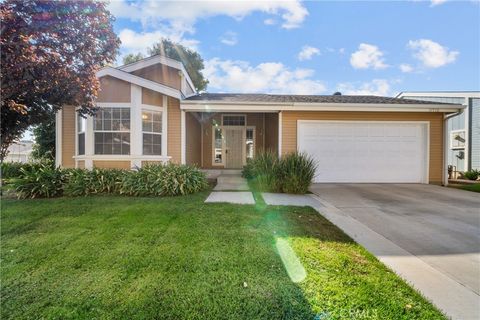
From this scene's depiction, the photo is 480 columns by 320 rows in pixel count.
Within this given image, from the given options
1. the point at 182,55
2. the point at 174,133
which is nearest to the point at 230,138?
the point at 174,133

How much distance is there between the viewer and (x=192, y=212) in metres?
5.03

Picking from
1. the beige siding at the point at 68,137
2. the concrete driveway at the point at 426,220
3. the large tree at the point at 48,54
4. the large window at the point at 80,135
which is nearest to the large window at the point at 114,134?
the large window at the point at 80,135

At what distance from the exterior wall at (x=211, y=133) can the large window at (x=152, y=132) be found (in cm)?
415

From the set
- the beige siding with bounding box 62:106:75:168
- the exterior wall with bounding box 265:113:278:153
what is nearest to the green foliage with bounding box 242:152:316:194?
the exterior wall with bounding box 265:113:278:153

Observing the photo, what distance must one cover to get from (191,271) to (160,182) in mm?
4624

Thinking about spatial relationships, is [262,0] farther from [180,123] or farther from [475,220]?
[475,220]

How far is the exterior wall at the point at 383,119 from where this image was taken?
9.55 meters

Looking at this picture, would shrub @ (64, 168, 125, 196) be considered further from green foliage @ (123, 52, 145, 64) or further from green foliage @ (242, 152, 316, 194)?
green foliage @ (123, 52, 145, 64)

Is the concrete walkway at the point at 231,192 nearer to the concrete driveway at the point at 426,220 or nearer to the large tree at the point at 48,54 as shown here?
the concrete driveway at the point at 426,220

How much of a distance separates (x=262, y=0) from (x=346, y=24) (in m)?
3.20

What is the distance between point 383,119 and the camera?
957 cm

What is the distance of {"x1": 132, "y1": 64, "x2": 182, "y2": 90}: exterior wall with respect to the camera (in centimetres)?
1062

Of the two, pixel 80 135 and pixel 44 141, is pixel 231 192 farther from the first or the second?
pixel 44 141

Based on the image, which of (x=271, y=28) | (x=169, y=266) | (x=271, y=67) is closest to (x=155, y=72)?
(x=271, y=28)
